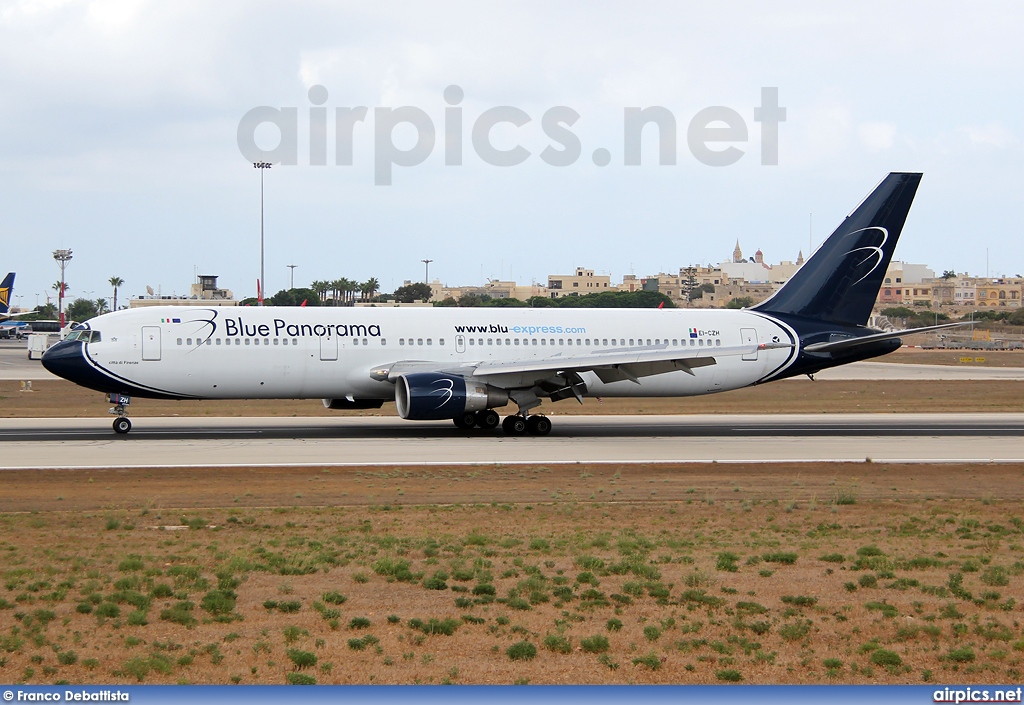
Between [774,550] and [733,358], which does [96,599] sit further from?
[733,358]

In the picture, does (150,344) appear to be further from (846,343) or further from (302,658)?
(846,343)

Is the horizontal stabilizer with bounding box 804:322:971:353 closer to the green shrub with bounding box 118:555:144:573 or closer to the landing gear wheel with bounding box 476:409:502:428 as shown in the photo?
the landing gear wheel with bounding box 476:409:502:428

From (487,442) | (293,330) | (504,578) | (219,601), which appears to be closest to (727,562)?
(504,578)

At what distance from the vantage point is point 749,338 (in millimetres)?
37188

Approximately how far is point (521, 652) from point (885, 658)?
369 centimetres

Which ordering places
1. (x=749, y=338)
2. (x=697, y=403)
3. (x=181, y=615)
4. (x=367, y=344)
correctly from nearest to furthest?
(x=181, y=615)
(x=367, y=344)
(x=749, y=338)
(x=697, y=403)

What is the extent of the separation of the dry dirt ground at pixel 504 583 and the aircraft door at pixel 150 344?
981cm

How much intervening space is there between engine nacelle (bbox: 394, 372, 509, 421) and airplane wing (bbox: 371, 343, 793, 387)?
605 mm

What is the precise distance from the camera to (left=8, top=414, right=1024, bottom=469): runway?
2683 cm

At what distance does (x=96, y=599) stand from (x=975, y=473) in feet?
68.2

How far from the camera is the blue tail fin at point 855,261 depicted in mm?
37625

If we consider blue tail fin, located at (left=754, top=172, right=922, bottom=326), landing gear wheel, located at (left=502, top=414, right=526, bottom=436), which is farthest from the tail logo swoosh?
landing gear wheel, located at (left=502, top=414, right=526, bottom=436)

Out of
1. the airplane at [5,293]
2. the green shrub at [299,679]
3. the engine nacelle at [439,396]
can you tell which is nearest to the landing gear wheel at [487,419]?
the engine nacelle at [439,396]

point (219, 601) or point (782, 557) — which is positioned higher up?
point (219, 601)
